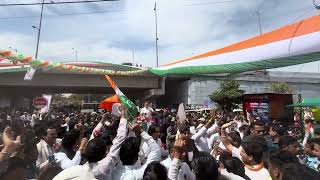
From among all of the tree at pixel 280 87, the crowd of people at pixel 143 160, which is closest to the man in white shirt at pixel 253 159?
the crowd of people at pixel 143 160

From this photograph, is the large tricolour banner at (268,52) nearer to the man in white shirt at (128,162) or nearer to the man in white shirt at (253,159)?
the man in white shirt at (253,159)

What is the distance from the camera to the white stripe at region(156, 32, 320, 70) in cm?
642

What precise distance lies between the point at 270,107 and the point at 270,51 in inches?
555

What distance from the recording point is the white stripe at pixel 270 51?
642 cm

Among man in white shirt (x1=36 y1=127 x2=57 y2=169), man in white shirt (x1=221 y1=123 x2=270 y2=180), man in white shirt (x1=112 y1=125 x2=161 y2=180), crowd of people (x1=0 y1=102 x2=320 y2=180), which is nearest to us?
crowd of people (x1=0 y1=102 x2=320 y2=180)

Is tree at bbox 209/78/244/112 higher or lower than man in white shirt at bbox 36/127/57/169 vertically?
higher

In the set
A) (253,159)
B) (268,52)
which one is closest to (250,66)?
(268,52)

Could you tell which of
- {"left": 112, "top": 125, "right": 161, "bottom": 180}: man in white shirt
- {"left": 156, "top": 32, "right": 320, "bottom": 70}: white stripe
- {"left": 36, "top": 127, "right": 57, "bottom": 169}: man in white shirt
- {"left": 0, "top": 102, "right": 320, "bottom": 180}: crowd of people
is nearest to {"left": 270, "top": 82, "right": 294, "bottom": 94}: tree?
{"left": 156, "top": 32, "right": 320, "bottom": 70}: white stripe

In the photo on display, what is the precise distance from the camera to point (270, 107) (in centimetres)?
2075

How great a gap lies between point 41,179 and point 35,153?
6.02ft

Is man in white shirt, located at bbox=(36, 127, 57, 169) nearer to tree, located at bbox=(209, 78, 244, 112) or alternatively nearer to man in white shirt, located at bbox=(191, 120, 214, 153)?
man in white shirt, located at bbox=(191, 120, 214, 153)

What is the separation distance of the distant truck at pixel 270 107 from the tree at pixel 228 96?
17818 millimetres

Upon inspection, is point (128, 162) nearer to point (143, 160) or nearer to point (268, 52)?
point (143, 160)

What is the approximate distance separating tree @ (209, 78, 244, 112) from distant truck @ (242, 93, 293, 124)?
17.8 meters
